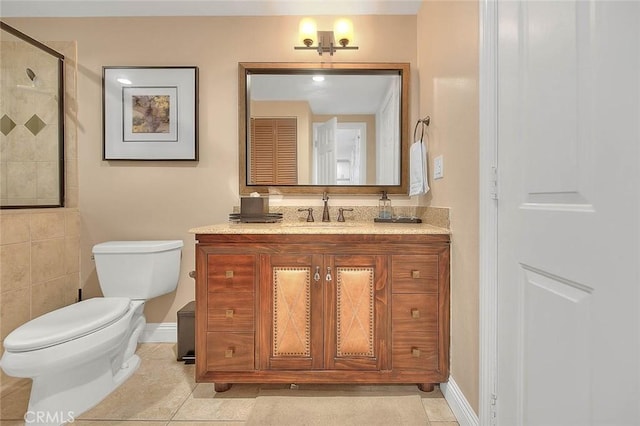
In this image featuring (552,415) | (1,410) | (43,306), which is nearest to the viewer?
(552,415)

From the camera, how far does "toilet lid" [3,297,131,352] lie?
1.25 meters

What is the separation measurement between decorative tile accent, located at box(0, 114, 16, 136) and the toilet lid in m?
1.25

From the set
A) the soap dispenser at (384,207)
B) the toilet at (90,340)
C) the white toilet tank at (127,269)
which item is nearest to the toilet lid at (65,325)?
the toilet at (90,340)

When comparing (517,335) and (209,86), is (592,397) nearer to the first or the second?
(517,335)

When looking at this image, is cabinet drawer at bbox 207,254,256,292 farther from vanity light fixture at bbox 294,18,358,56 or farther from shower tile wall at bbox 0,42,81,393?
vanity light fixture at bbox 294,18,358,56

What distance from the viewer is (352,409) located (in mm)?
1481

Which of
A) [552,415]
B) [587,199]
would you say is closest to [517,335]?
[552,415]

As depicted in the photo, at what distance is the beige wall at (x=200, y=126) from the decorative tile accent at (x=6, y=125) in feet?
1.13

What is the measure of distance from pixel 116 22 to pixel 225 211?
156 centimetres

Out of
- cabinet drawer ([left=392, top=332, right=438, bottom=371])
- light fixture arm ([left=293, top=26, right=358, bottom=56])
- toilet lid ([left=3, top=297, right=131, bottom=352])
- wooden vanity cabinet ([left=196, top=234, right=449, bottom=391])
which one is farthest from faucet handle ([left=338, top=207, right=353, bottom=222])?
toilet lid ([left=3, top=297, right=131, bottom=352])

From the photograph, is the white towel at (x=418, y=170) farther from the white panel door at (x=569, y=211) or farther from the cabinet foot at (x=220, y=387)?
the cabinet foot at (x=220, y=387)

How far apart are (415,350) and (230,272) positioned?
1.03 metres

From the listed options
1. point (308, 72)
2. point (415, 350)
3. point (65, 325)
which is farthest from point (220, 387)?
point (308, 72)

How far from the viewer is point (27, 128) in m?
2.00
